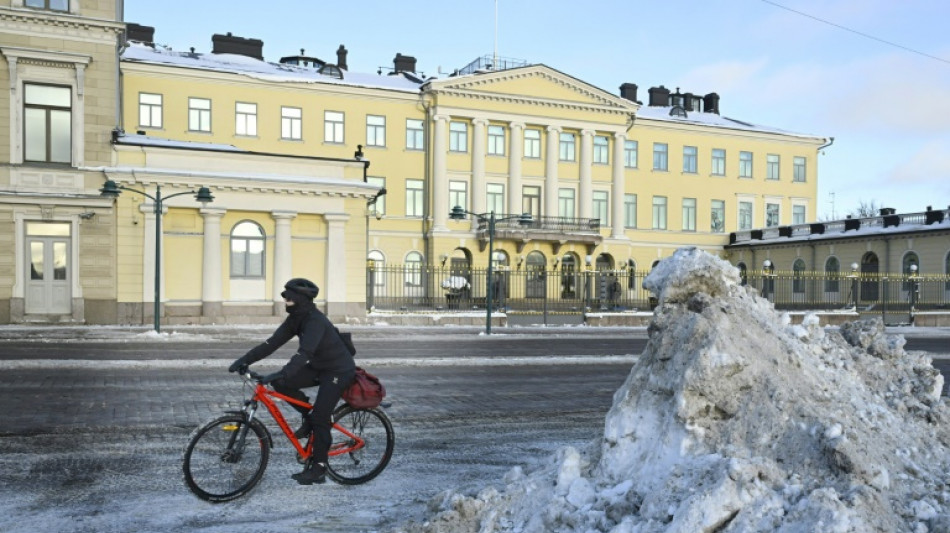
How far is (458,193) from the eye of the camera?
173ft

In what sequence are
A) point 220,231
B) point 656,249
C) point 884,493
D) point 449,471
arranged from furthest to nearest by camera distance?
point 656,249 < point 220,231 < point 449,471 < point 884,493

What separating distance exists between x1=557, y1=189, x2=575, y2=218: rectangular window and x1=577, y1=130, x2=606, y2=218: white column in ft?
1.80

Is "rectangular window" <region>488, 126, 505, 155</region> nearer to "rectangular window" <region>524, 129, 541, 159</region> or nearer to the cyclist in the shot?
"rectangular window" <region>524, 129, 541, 159</region>

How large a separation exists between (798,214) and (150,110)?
47650mm

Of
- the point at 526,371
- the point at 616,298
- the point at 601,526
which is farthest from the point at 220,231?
the point at 601,526

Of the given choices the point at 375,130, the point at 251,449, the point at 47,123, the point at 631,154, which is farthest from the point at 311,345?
the point at 631,154

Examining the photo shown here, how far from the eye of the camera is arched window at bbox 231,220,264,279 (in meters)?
30.9

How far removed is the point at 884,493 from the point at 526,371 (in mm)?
12644

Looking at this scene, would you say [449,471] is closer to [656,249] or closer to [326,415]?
[326,415]

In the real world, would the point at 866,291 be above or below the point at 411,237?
below

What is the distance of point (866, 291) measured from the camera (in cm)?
4225

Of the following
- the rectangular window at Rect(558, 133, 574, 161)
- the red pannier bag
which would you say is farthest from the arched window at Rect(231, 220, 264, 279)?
the rectangular window at Rect(558, 133, 574, 161)

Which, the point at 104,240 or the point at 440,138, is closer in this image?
the point at 104,240

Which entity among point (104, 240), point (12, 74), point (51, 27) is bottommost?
point (104, 240)
